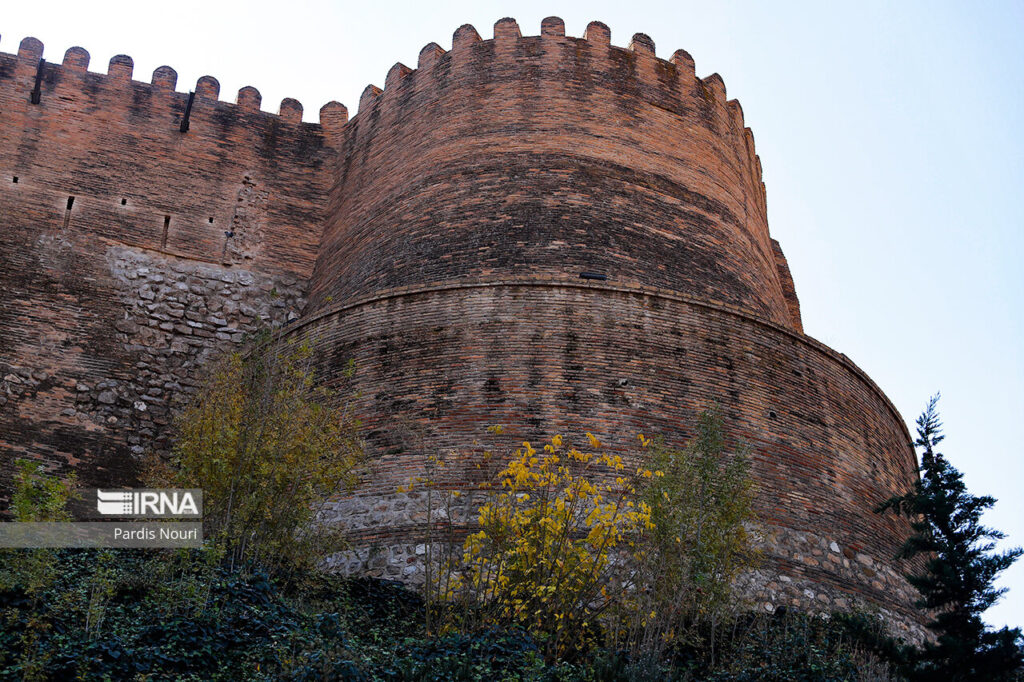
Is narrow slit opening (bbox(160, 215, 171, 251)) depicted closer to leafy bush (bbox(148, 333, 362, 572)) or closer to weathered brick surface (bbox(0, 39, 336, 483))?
weathered brick surface (bbox(0, 39, 336, 483))

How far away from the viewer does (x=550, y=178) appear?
15.7m

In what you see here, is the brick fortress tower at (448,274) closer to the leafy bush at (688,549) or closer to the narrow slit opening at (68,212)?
the narrow slit opening at (68,212)

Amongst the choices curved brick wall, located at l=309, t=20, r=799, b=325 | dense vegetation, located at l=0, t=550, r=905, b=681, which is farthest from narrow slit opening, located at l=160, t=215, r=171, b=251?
dense vegetation, located at l=0, t=550, r=905, b=681

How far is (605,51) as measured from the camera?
17531 millimetres

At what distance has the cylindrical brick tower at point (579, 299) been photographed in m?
12.4

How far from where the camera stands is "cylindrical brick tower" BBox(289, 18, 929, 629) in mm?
12430

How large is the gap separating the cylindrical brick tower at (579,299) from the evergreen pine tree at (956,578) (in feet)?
7.53

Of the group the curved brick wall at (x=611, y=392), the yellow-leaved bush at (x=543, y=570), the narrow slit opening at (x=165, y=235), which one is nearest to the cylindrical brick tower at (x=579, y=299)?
the curved brick wall at (x=611, y=392)

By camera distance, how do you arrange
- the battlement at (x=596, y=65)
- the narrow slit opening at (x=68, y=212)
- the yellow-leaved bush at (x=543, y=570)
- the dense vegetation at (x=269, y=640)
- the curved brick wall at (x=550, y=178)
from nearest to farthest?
the dense vegetation at (x=269, y=640) < the yellow-leaved bush at (x=543, y=570) < the curved brick wall at (x=550, y=178) < the narrow slit opening at (x=68, y=212) < the battlement at (x=596, y=65)

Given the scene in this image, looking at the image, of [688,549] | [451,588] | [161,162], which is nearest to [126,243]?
[161,162]

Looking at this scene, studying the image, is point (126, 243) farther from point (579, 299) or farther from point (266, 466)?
point (266, 466)

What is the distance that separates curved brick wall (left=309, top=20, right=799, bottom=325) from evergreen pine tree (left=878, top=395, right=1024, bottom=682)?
5.50 m

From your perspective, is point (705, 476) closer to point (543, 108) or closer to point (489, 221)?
point (489, 221)

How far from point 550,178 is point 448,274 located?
2.11 meters
